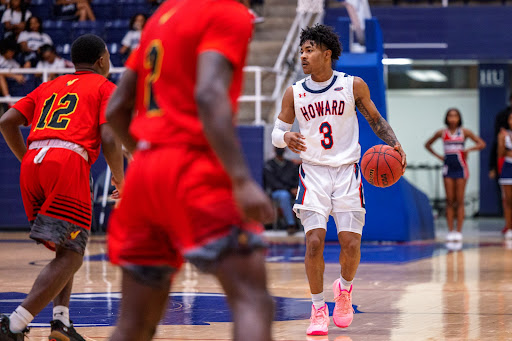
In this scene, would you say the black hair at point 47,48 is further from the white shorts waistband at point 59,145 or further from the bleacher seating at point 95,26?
the white shorts waistband at point 59,145

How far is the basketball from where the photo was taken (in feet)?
21.2

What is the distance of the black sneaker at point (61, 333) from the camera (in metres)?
4.88

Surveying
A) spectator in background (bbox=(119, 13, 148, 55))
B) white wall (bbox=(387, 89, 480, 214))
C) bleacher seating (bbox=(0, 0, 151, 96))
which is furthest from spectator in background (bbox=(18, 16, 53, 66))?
white wall (bbox=(387, 89, 480, 214))

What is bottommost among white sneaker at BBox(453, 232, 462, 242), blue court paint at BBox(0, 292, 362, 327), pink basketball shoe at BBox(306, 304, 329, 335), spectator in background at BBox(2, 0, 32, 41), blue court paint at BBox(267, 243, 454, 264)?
white sneaker at BBox(453, 232, 462, 242)

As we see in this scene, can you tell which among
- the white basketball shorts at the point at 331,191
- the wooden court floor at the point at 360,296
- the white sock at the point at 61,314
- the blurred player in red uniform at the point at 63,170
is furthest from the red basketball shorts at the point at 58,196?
the white basketball shorts at the point at 331,191

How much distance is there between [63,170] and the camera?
4.86 m

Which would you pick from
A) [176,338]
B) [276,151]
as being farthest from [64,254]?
[276,151]

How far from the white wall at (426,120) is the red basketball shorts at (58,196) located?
18.5m

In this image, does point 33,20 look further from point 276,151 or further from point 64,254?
point 64,254

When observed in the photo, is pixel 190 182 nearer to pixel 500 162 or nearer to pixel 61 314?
pixel 61 314

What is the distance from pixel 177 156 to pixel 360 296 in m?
4.90

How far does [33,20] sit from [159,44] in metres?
14.7

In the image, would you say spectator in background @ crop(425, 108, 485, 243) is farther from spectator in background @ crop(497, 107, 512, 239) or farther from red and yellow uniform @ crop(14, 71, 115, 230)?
red and yellow uniform @ crop(14, 71, 115, 230)

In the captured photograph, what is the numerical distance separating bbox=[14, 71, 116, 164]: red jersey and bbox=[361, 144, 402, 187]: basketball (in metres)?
2.40
